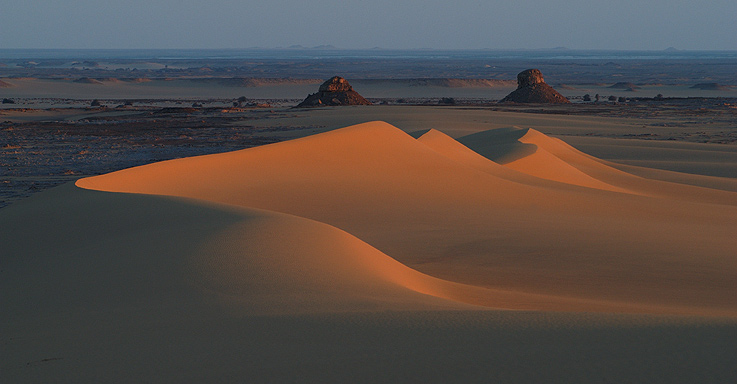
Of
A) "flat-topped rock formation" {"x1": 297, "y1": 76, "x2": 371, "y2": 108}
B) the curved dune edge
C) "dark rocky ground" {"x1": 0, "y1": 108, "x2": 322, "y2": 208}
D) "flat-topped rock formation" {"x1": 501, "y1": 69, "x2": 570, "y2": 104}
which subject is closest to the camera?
the curved dune edge

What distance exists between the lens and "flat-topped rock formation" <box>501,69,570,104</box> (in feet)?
150

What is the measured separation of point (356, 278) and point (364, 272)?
0.80 ft

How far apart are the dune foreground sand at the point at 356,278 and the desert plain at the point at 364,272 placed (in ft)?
0.06

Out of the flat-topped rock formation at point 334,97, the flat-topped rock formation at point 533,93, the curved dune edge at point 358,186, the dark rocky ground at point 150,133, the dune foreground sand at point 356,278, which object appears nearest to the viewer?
the dune foreground sand at point 356,278

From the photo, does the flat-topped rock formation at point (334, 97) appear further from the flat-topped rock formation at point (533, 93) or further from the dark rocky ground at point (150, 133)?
the flat-topped rock formation at point (533, 93)

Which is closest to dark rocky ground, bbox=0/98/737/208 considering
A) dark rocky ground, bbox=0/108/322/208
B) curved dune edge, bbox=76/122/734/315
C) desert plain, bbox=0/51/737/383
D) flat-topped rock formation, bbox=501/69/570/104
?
dark rocky ground, bbox=0/108/322/208

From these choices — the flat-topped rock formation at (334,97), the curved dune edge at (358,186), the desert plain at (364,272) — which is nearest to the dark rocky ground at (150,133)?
the desert plain at (364,272)

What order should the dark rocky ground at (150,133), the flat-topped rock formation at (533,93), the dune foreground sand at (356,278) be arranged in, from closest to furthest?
the dune foreground sand at (356,278)
the dark rocky ground at (150,133)
the flat-topped rock formation at (533,93)

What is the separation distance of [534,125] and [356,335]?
28880mm

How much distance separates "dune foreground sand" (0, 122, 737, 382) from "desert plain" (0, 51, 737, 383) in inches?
0.8

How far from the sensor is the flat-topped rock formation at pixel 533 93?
45.7 meters

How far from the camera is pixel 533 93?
4612cm

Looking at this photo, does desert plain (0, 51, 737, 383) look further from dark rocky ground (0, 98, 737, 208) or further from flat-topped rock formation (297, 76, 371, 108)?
flat-topped rock formation (297, 76, 371, 108)

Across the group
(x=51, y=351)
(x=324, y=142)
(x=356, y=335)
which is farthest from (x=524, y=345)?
(x=324, y=142)
